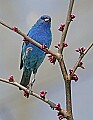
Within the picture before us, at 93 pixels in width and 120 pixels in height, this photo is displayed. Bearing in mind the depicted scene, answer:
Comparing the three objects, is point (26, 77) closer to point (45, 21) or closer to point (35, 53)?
point (35, 53)

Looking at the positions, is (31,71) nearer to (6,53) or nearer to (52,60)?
(52,60)

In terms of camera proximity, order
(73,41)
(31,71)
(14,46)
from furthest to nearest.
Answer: (14,46), (73,41), (31,71)

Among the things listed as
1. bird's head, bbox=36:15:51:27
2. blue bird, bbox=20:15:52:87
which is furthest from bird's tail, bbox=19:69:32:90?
bird's head, bbox=36:15:51:27

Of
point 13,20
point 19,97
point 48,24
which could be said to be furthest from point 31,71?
point 13,20

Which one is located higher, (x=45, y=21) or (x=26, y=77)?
(x=45, y=21)

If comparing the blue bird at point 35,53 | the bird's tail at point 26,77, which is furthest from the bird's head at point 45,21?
the bird's tail at point 26,77

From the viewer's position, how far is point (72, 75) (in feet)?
2.23

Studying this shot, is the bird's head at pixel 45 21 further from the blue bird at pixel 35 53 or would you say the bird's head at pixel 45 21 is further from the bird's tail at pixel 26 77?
the bird's tail at pixel 26 77

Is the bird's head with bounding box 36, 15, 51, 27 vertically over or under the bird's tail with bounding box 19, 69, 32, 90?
over

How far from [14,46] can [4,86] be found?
1.13ft

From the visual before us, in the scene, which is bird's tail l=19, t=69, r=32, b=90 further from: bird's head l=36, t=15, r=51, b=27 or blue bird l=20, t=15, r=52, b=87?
bird's head l=36, t=15, r=51, b=27

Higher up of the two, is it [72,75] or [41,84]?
[41,84]

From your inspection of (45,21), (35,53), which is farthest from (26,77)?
(45,21)

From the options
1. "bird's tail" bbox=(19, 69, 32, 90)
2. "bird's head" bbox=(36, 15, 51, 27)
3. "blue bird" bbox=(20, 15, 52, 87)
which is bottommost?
"bird's tail" bbox=(19, 69, 32, 90)
